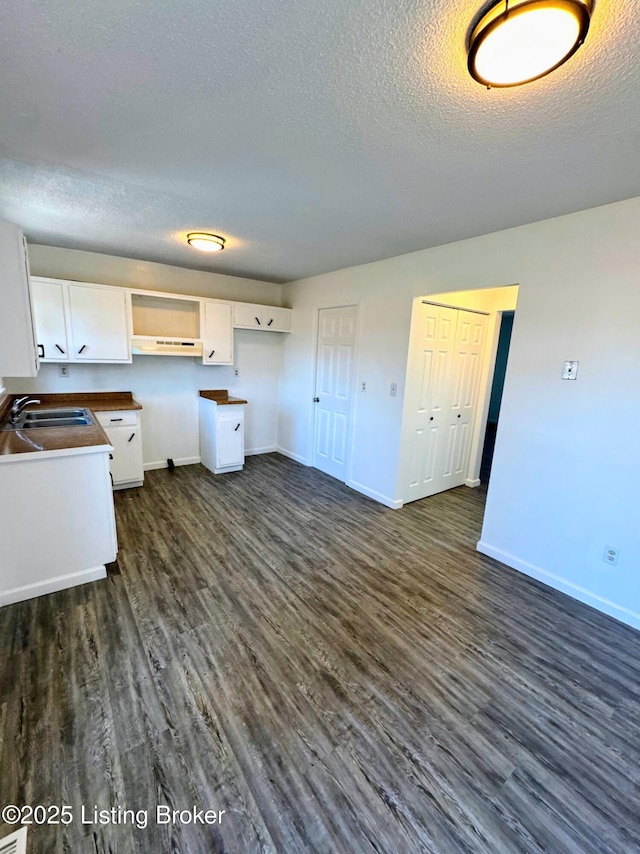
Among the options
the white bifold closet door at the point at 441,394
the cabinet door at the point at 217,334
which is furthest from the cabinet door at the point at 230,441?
the white bifold closet door at the point at 441,394

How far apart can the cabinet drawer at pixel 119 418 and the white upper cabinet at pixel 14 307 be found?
1.53 metres

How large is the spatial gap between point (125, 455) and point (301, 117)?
3.61 m

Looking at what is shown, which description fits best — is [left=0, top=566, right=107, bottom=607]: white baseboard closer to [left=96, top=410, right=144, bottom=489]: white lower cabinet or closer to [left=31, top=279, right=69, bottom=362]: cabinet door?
[left=96, top=410, right=144, bottom=489]: white lower cabinet

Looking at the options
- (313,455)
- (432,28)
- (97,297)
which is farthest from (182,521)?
(432,28)

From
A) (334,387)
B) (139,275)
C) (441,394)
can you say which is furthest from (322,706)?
(139,275)

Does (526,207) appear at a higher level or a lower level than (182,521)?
higher

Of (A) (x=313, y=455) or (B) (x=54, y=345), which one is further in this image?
(A) (x=313, y=455)

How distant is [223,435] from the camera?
15.1ft

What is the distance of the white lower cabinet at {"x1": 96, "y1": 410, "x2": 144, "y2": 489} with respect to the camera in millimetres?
3855

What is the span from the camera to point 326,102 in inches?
54.7

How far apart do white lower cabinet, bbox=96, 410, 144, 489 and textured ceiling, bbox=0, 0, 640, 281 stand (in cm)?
195

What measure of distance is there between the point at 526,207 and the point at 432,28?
1571 millimetres

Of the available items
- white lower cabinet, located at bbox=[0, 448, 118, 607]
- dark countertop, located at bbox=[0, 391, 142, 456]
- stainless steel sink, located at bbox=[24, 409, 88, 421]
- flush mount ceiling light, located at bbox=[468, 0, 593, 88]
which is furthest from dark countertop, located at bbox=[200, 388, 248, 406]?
flush mount ceiling light, located at bbox=[468, 0, 593, 88]

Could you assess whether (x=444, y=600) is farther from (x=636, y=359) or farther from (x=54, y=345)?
(x=54, y=345)
